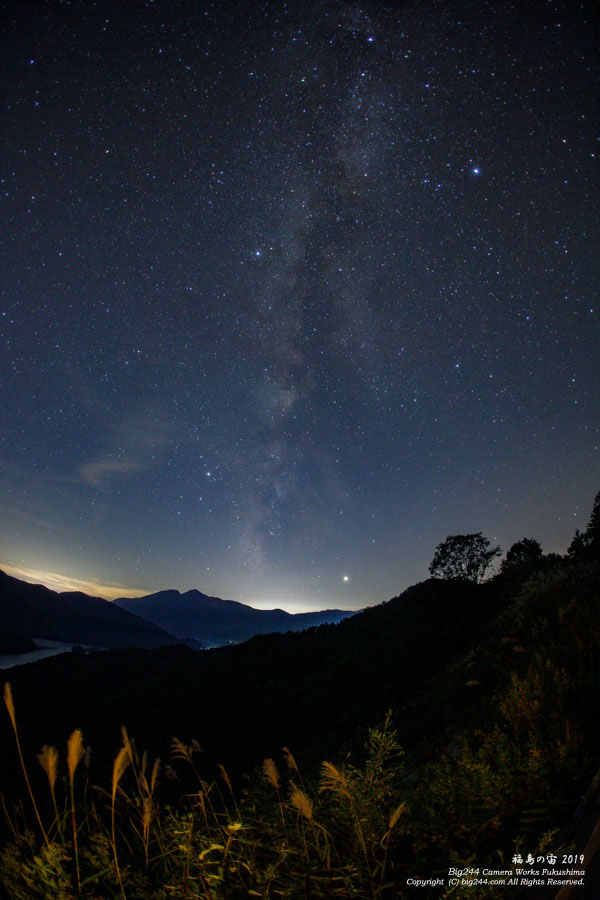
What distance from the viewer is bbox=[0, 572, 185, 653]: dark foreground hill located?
4417 inches

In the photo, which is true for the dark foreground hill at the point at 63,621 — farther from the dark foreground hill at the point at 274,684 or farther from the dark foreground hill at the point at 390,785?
the dark foreground hill at the point at 390,785

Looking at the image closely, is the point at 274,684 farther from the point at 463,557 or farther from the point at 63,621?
the point at 63,621

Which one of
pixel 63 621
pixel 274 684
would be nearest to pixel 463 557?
pixel 274 684

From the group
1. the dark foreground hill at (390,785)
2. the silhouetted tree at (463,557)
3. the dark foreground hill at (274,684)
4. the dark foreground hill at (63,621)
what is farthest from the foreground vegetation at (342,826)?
the dark foreground hill at (63,621)

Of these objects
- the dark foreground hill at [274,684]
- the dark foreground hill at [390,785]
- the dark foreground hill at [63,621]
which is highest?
the dark foreground hill at [390,785]

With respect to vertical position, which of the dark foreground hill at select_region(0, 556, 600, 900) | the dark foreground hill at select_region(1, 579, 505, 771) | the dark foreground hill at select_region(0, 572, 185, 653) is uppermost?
the dark foreground hill at select_region(0, 556, 600, 900)

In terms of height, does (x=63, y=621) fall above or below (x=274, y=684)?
below

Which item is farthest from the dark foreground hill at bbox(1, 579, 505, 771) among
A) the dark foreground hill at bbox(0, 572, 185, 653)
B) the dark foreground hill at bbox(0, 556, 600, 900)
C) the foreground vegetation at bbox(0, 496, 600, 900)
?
the dark foreground hill at bbox(0, 572, 185, 653)

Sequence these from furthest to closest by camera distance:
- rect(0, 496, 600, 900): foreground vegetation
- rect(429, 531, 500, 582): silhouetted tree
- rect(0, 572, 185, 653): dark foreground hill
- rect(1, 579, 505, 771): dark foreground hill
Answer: rect(0, 572, 185, 653): dark foreground hill, rect(429, 531, 500, 582): silhouetted tree, rect(1, 579, 505, 771): dark foreground hill, rect(0, 496, 600, 900): foreground vegetation

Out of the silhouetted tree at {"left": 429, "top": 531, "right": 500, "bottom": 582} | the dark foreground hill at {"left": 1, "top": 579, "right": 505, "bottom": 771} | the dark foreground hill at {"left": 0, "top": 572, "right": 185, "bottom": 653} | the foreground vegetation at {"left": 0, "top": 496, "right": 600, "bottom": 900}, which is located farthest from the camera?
the dark foreground hill at {"left": 0, "top": 572, "right": 185, "bottom": 653}

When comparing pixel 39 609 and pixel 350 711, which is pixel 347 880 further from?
pixel 39 609

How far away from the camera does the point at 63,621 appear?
136750 mm

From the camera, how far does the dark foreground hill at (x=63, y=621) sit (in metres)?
112

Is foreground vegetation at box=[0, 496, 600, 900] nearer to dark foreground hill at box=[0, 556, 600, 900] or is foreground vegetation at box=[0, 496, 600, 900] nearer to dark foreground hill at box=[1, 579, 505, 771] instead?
dark foreground hill at box=[0, 556, 600, 900]
